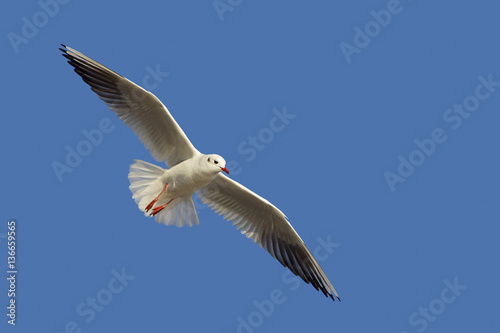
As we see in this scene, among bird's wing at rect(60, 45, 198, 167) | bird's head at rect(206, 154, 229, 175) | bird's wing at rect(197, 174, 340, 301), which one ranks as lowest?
bird's wing at rect(197, 174, 340, 301)

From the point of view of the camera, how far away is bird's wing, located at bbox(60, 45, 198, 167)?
891cm

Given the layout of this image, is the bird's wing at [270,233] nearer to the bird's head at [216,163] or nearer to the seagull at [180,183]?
the seagull at [180,183]

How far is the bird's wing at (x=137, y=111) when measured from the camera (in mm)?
8906

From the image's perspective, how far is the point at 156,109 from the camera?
349 inches

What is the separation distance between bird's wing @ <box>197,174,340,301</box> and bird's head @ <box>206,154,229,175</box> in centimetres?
76

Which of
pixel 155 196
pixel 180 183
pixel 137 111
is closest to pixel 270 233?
pixel 180 183

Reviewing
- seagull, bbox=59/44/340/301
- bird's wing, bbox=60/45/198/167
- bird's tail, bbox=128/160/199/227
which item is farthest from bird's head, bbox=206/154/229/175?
bird's tail, bbox=128/160/199/227

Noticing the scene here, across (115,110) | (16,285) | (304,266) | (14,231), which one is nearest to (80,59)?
(115,110)

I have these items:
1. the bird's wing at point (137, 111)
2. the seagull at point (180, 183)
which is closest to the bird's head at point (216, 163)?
the seagull at point (180, 183)

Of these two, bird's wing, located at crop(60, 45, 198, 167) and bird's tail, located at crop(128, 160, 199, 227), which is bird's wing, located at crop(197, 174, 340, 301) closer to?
bird's tail, located at crop(128, 160, 199, 227)

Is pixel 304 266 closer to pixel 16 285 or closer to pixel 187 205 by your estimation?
pixel 187 205

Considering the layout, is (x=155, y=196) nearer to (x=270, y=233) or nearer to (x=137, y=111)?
(x=137, y=111)

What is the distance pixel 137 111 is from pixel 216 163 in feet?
3.93

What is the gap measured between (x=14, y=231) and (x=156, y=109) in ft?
7.09
